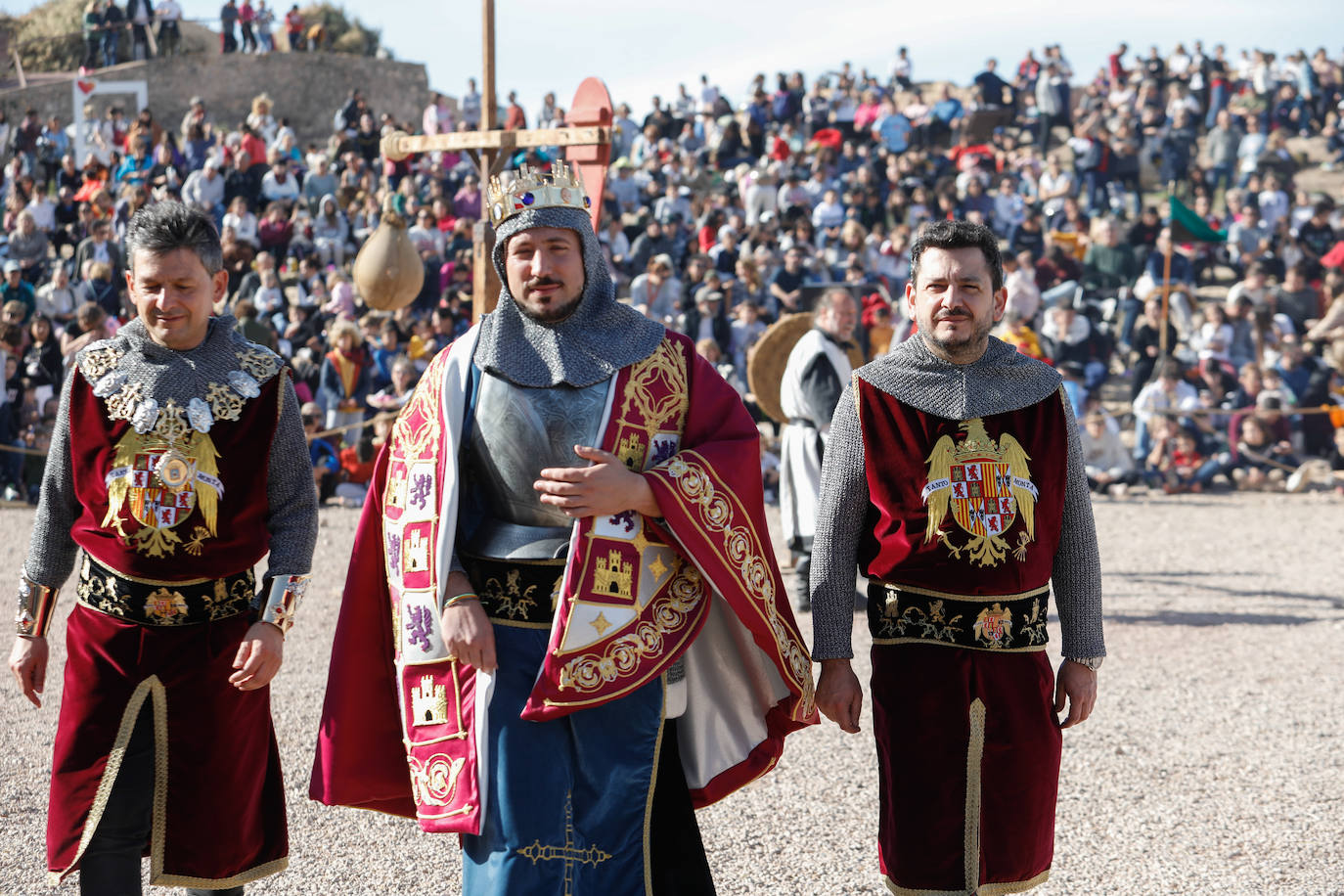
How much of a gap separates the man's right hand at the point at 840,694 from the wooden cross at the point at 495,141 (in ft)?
9.22

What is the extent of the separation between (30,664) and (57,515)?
1.18ft

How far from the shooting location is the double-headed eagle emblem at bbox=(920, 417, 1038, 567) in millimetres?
3076

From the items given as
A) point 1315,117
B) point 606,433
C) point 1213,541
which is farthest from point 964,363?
point 1315,117

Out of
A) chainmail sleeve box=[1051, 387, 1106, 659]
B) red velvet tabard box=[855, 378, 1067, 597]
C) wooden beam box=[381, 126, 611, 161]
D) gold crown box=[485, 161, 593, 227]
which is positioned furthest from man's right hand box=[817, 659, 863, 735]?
wooden beam box=[381, 126, 611, 161]

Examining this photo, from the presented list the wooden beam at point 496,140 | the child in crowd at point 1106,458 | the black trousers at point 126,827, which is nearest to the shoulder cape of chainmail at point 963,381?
the black trousers at point 126,827

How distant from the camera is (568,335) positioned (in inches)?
127

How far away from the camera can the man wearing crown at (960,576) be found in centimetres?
307

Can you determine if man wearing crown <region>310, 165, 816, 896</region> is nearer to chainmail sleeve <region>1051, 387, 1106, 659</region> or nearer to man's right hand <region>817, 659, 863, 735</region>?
man's right hand <region>817, 659, 863, 735</region>

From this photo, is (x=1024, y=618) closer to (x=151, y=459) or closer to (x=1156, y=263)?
(x=151, y=459)

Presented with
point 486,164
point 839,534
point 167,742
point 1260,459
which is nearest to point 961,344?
point 839,534

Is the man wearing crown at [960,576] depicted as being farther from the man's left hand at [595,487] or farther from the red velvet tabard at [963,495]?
the man's left hand at [595,487]

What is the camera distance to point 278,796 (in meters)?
3.44

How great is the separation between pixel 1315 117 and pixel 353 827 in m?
23.6

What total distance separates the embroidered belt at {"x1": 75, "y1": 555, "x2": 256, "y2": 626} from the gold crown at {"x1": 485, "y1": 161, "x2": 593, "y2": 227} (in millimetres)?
1084
